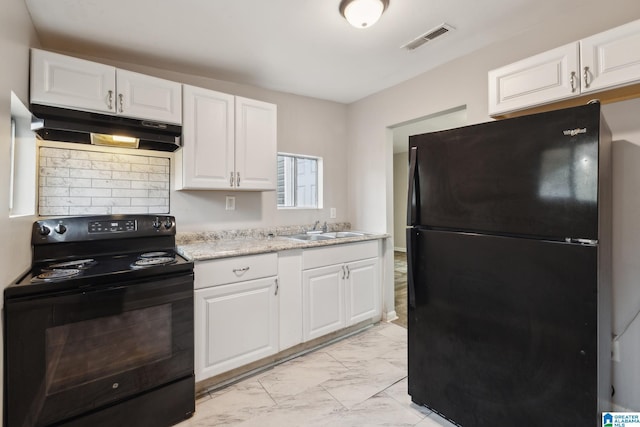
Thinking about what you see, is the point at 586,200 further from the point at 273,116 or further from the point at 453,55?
the point at 273,116

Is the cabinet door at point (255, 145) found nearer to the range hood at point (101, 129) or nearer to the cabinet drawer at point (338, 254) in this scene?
the range hood at point (101, 129)

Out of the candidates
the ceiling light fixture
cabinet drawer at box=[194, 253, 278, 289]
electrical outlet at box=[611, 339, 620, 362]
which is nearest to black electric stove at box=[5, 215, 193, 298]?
cabinet drawer at box=[194, 253, 278, 289]

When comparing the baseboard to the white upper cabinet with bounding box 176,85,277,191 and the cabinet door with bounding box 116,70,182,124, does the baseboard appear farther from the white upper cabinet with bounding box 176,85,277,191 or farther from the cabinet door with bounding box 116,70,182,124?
the cabinet door with bounding box 116,70,182,124

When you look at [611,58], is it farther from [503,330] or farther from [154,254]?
[154,254]

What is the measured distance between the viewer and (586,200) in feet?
3.85

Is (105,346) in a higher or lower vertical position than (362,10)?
lower

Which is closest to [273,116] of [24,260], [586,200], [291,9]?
[291,9]

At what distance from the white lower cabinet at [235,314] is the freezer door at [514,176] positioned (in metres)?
1.13

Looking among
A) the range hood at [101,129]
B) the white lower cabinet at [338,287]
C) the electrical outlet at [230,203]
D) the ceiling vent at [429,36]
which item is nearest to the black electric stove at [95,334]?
the range hood at [101,129]

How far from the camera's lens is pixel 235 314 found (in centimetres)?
201

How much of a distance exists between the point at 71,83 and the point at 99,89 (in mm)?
131

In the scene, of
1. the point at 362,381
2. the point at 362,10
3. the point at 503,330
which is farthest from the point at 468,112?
the point at 362,381

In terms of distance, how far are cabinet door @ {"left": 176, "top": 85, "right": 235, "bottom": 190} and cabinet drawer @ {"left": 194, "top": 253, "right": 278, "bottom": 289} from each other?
627 mm

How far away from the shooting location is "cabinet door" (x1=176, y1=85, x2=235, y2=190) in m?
2.15
